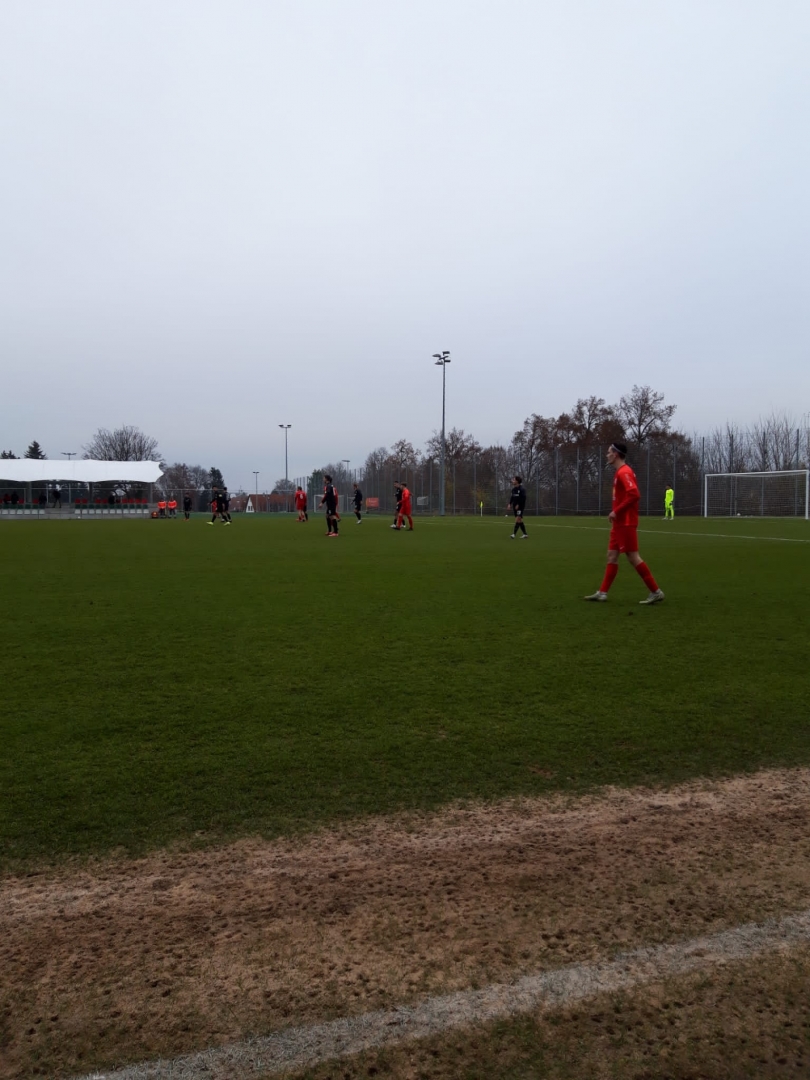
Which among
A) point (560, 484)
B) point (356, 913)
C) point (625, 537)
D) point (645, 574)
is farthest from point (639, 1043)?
point (560, 484)

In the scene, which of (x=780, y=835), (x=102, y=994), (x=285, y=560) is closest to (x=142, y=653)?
(x=102, y=994)

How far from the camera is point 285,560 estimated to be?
1736cm

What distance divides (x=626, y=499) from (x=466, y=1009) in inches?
303

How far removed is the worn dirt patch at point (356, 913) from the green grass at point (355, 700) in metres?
0.34

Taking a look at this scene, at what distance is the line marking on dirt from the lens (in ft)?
7.07

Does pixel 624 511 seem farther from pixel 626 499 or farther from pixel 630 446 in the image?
pixel 630 446

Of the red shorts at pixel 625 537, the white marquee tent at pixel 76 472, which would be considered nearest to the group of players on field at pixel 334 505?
the red shorts at pixel 625 537

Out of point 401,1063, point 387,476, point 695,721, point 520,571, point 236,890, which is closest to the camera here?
point 401,1063

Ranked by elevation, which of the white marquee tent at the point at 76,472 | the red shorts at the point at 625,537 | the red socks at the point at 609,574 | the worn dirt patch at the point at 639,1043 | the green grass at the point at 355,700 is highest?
the white marquee tent at the point at 76,472

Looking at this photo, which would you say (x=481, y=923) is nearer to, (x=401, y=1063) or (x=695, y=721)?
(x=401, y=1063)

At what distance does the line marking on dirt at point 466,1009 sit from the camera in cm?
216

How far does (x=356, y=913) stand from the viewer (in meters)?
2.93

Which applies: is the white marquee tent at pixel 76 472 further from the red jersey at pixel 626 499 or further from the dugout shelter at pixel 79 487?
the red jersey at pixel 626 499

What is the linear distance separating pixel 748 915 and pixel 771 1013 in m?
0.57
